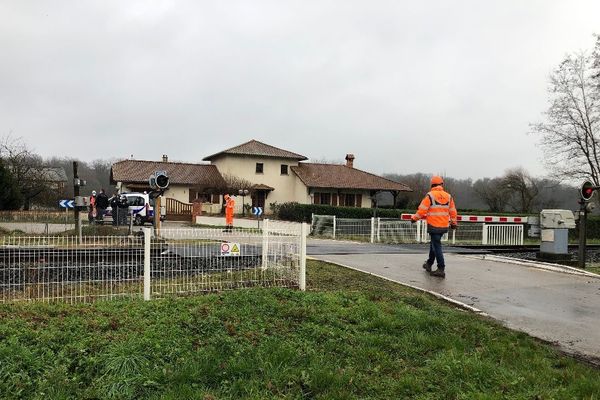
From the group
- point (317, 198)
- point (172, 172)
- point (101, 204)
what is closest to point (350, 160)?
point (317, 198)

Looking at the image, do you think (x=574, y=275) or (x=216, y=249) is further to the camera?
(x=574, y=275)

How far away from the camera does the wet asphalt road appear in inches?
244

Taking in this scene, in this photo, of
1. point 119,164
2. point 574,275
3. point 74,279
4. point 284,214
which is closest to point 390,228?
point 574,275

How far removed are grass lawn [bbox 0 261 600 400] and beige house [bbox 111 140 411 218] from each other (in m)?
37.7

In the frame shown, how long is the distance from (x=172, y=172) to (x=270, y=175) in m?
9.06

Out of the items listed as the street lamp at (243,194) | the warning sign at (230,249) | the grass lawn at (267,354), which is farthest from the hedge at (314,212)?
the grass lawn at (267,354)

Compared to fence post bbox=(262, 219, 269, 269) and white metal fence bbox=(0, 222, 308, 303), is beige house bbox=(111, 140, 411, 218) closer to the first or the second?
fence post bbox=(262, 219, 269, 269)

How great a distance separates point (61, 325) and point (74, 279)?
166 cm

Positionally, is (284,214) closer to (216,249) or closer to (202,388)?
(216,249)

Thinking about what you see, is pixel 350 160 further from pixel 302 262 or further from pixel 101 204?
pixel 302 262

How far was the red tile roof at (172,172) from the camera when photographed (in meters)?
43.9

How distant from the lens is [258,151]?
47438 mm

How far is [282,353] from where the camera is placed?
4.73m

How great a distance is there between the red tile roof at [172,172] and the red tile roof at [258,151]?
2304 mm
